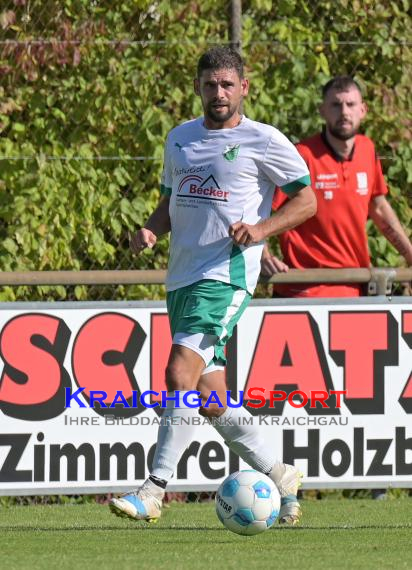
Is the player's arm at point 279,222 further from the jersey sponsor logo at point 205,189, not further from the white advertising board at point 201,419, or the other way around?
the white advertising board at point 201,419

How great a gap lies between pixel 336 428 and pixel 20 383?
1.86 meters

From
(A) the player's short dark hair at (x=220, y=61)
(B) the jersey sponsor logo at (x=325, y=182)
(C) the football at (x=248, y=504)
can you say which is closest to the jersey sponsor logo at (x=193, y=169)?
(A) the player's short dark hair at (x=220, y=61)

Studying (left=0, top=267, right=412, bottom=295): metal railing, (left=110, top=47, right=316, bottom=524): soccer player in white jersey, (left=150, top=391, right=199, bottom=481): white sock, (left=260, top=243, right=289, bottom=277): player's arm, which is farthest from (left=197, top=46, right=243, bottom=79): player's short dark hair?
(left=0, top=267, right=412, bottom=295): metal railing

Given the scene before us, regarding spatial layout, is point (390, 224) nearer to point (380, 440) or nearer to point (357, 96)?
point (357, 96)

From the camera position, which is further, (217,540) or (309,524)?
(309,524)

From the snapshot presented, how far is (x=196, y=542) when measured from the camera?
A: 20.0 ft

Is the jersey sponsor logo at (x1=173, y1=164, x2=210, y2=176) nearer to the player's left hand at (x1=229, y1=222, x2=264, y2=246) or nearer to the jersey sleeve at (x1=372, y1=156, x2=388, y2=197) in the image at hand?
the player's left hand at (x1=229, y1=222, x2=264, y2=246)

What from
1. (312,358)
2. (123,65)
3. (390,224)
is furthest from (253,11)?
(312,358)

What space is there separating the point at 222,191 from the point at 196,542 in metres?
1.62

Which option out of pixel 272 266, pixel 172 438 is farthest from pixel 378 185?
pixel 172 438

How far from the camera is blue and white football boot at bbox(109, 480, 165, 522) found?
5.94m

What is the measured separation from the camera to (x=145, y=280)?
8.10 meters

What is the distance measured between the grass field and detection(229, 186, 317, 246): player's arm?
4.47 feet

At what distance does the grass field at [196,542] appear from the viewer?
17.6 feet
